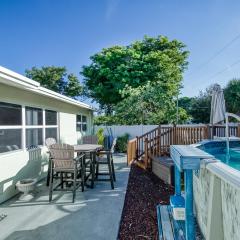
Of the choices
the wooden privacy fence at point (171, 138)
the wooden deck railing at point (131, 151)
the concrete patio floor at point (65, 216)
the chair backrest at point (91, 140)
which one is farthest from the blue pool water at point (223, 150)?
the chair backrest at point (91, 140)

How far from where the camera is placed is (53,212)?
167 inches

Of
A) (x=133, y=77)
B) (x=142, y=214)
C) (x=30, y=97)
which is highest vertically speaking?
(x=133, y=77)

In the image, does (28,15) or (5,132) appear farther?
(28,15)

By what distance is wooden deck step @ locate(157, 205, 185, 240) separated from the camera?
3066 mm

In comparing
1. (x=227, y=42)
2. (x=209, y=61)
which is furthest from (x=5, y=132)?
(x=209, y=61)

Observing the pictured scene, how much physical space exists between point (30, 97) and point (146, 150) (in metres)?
4.14

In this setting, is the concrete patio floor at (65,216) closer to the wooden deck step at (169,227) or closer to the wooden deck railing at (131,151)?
the wooden deck step at (169,227)

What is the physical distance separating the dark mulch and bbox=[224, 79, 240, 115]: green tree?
13.7m

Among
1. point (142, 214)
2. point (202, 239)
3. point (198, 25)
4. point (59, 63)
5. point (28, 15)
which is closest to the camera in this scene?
point (202, 239)

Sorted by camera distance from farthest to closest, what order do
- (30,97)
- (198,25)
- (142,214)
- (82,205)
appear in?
(198,25) → (30,97) → (82,205) → (142,214)

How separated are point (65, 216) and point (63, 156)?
134cm

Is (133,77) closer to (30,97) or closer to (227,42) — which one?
(227,42)

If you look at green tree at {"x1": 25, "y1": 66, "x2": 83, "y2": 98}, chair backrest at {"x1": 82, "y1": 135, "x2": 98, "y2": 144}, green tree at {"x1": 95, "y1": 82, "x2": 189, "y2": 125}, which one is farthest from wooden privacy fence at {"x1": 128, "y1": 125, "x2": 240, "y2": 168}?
green tree at {"x1": 25, "y1": 66, "x2": 83, "y2": 98}

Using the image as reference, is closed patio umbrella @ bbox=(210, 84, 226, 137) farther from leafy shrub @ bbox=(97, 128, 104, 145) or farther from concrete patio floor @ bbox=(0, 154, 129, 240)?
leafy shrub @ bbox=(97, 128, 104, 145)
